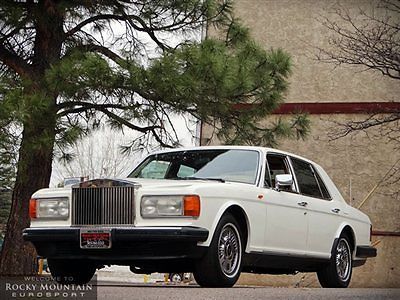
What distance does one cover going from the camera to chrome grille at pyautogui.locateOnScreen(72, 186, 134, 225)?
7402 millimetres

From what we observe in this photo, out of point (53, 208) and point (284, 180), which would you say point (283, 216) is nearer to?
point (284, 180)

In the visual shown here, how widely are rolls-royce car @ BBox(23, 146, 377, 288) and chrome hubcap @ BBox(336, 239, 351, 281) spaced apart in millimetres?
289

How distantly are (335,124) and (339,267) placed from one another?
11.6m

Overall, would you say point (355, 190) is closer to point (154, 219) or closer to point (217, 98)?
point (217, 98)

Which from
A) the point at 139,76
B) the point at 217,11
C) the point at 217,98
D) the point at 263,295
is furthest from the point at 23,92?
the point at 263,295

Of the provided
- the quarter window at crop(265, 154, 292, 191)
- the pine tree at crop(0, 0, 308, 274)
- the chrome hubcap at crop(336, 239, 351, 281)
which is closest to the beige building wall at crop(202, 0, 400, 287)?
the pine tree at crop(0, 0, 308, 274)

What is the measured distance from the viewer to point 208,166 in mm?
8680

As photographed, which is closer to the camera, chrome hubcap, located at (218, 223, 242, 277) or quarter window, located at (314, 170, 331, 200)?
chrome hubcap, located at (218, 223, 242, 277)

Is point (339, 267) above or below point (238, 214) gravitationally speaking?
below

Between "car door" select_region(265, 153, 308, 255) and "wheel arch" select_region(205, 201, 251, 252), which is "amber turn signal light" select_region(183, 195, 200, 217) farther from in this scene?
"car door" select_region(265, 153, 308, 255)

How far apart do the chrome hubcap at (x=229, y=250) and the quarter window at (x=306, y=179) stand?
6.13 ft

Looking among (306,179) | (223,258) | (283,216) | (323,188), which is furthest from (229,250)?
(323,188)

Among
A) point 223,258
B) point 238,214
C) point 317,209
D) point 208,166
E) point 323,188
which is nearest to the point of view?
point 223,258

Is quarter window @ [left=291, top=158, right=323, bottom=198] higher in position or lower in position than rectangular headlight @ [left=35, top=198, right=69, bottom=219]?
higher
